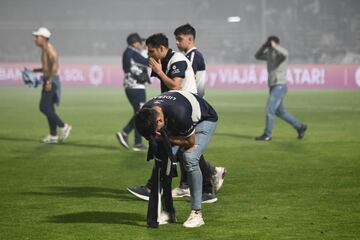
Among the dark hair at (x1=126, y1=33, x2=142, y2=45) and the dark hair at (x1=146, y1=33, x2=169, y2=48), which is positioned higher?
the dark hair at (x1=146, y1=33, x2=169, y2=48)

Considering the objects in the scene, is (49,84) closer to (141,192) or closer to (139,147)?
(139,147)

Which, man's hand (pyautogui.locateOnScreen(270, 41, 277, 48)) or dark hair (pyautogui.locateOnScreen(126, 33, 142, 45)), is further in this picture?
man's hand (pyautogui.locateOnScreen(270, 41, 277, 48))

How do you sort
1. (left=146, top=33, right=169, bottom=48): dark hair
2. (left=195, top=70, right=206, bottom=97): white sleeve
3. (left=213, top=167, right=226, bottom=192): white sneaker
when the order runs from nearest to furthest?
(left=146, top=33, right=169, bottom=48): dark hair
(left=213, top=167, right=226, bottom=192): white sneaker
(left=195, top=70, right=206, bottom=97): white sleeve

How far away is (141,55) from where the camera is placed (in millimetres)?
16578

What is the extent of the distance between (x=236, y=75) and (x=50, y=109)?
25.5 m

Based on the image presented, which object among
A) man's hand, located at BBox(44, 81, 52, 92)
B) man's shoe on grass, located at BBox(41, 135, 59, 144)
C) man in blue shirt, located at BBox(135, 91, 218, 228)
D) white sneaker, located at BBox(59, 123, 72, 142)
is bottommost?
man's shoe on grass, located at BBox(41, 135, 59, 144)

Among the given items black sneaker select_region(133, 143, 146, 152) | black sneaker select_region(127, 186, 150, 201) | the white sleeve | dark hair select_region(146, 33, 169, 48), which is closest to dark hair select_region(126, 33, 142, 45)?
black sneaker select_region(133, 143, 146, 152)

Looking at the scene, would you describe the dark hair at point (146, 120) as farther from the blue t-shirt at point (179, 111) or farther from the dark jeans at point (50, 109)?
Answer: the dark jeans at point (50, 109)

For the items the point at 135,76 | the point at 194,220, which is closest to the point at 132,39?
the point at 135,76

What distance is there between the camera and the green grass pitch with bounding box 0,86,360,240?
867 cm

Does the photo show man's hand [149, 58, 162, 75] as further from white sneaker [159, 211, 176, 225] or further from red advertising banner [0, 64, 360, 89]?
red advertising banner [0, 64, 360, 89]

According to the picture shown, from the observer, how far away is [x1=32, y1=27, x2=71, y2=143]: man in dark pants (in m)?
17.8

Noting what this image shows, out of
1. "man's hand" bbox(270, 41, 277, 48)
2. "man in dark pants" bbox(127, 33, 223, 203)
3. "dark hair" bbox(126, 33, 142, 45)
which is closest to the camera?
"man in dark pants" bbox(127, 33, 223, 203)

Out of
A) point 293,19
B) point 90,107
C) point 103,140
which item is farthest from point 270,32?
point 103,140
